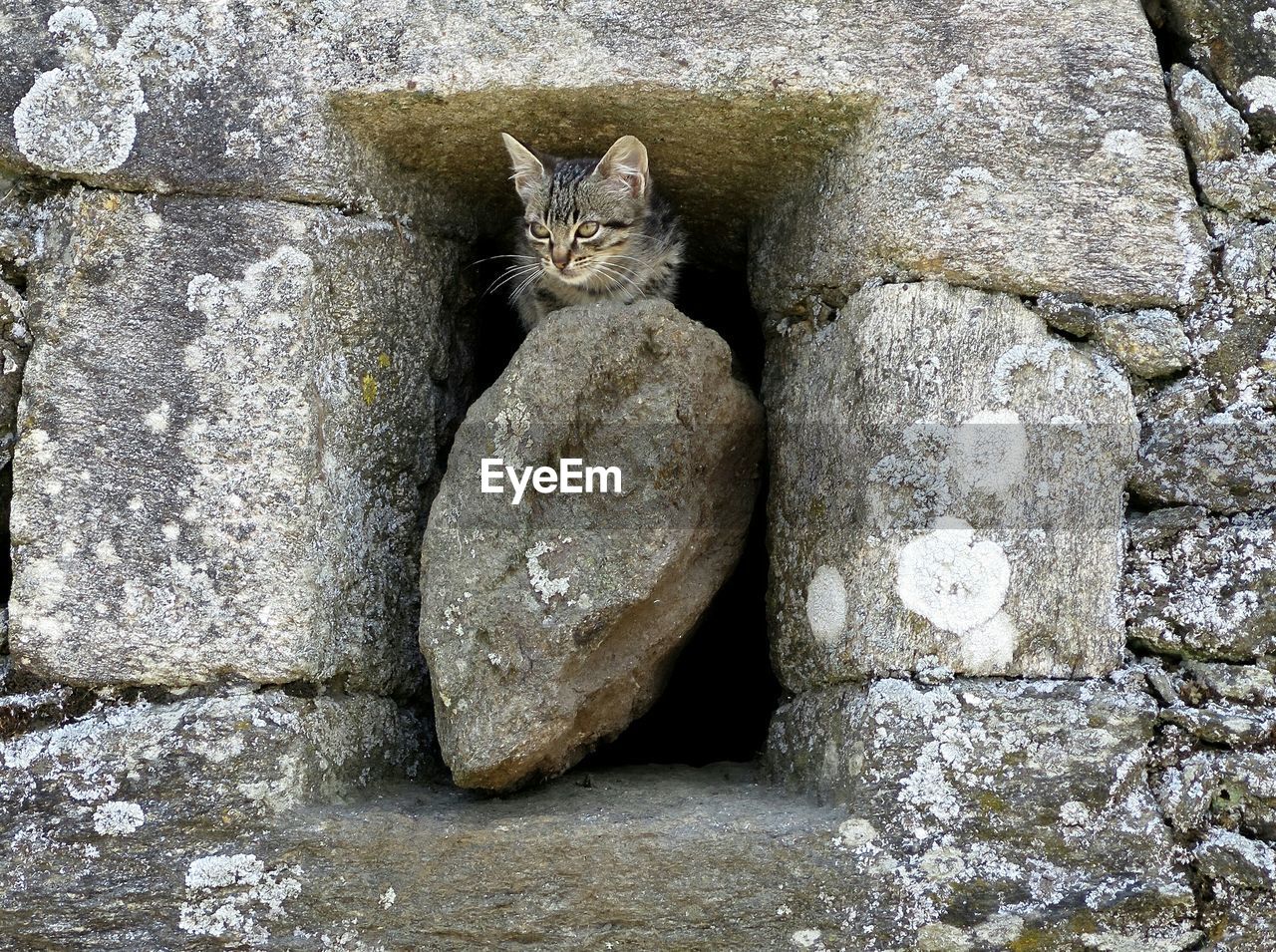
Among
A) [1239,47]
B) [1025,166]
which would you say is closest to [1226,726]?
[1025,166]

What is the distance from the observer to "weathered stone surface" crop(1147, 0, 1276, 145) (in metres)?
2.75

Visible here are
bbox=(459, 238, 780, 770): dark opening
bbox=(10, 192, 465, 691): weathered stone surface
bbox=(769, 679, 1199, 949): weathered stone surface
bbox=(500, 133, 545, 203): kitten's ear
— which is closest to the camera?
bbox=(769, 679, 1199, 949): weathered stone surface

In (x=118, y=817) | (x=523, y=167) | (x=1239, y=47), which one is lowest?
(x=118, y=817)

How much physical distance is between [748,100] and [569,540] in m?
0.99

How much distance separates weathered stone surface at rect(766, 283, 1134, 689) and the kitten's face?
2.46 ft

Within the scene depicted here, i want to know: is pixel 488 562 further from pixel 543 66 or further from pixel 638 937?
pixel 543 66

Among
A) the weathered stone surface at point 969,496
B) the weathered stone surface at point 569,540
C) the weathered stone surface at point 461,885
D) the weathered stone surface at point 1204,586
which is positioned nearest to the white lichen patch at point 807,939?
the weathered stone surface at point 461,885

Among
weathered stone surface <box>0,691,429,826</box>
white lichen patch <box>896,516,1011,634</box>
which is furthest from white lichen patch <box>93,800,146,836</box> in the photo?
white lichen patch <box>896,516,1011,634</box>

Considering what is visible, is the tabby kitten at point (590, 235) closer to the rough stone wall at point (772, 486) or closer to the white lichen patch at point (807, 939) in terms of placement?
the rough stone wall at point (772, 486)

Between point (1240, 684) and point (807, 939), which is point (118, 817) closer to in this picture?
point (807, 939)

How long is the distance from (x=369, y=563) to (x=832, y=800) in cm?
111

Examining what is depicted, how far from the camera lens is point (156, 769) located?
2.51 meters

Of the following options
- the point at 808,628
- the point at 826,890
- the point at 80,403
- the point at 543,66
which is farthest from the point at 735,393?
the point at 80,403

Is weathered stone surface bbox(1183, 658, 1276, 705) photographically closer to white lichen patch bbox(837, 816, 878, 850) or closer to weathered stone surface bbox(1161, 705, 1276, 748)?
weathered stone surface bbox(1161, 705, 1276, 748)
